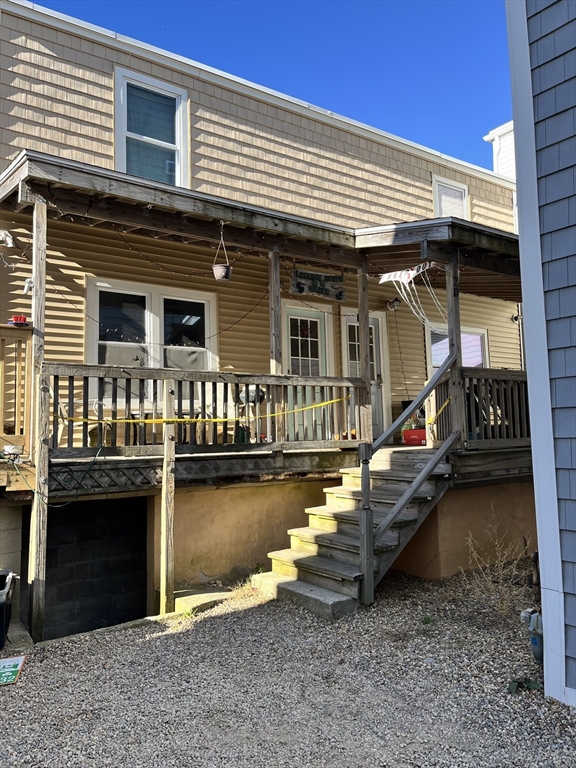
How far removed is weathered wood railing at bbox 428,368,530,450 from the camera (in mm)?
6883

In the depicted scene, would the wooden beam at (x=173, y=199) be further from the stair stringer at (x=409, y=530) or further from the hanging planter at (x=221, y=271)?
the stair stringer at (x=409, y=530)

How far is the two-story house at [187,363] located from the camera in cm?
579

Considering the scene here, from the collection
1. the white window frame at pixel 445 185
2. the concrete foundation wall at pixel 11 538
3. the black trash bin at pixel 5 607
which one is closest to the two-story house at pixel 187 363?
the concrete foundation wall at pixel 11 538

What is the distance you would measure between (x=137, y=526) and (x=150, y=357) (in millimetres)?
2185

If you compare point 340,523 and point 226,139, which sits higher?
point 226,139

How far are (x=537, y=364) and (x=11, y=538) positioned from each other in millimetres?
5208

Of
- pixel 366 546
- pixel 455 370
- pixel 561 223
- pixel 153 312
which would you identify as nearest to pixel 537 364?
pixel 561 223

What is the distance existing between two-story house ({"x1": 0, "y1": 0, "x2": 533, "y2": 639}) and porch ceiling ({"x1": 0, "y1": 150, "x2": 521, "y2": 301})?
0.03 m

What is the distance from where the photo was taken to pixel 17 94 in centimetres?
717

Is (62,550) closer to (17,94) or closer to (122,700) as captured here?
(122,700)

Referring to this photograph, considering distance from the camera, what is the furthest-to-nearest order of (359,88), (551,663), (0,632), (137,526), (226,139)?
(359,88), (226,139), (137,526), (0,632), (551,663)

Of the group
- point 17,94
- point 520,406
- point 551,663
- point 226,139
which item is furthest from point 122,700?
point 226,139

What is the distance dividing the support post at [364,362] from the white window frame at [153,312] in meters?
2.06

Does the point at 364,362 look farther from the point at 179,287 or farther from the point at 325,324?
the point at 179,287
